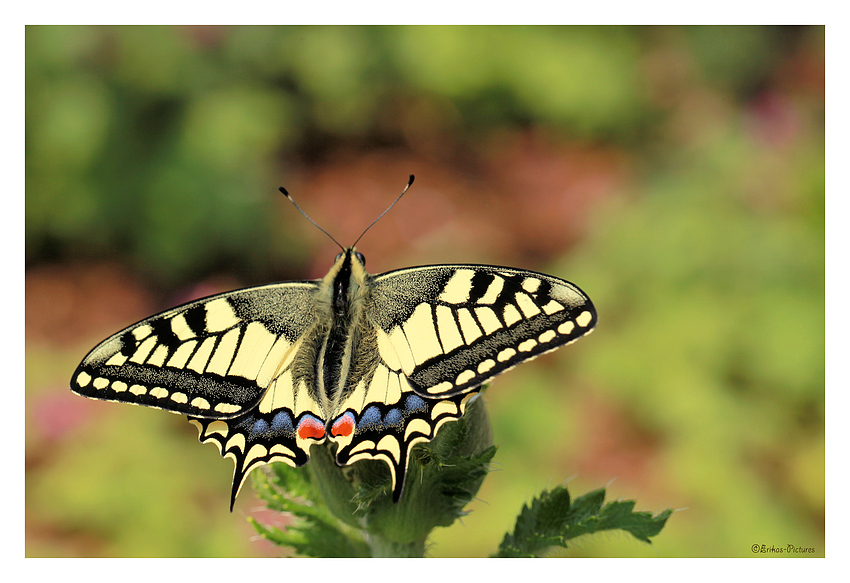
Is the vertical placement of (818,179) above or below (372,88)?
below

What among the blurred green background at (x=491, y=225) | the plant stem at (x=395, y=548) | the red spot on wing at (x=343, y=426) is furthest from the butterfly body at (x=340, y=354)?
the blurred green background at (x=491, y=225)

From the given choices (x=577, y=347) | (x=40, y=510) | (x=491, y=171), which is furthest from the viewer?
(x=491, y=171)

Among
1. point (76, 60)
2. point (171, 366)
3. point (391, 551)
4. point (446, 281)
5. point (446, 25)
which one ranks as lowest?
point (391, 551)

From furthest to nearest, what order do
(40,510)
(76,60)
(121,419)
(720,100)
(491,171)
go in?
1. (491,171)
2. (720,100)
3. (76,60)
4. (121,419)
5. (40,510)

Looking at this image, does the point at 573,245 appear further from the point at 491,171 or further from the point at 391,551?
the point at 391,551

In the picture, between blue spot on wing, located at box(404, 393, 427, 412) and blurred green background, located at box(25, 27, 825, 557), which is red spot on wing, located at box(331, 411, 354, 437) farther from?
blurred green background, located at box(25, 27, 825, 557)

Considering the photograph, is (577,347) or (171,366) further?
(577,347)

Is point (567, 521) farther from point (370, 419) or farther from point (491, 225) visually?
point (491, 225)

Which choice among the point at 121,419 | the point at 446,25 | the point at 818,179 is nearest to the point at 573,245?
the point at 818,179
